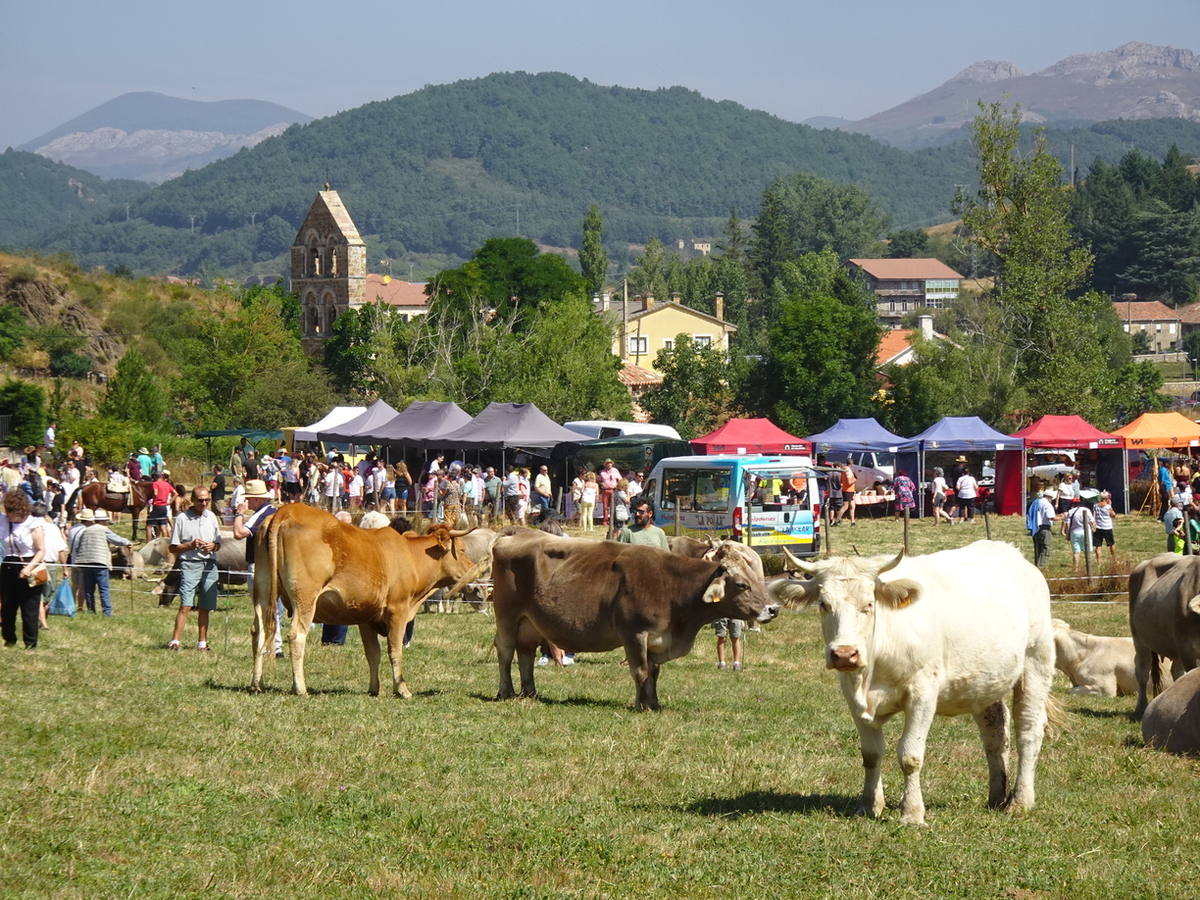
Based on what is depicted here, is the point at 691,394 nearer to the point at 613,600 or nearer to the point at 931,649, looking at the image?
the point at 613,600

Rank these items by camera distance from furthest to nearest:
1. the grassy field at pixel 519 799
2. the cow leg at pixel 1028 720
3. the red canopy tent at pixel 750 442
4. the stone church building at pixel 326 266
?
the stone church building at pixel 326 266 → the red canopy tent at pixel 750 442 → the cow leg at pixel 1028 720 → the grassy field at pixel 519 799

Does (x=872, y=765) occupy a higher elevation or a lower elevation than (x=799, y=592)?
lower

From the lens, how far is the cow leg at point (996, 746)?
9055 mm

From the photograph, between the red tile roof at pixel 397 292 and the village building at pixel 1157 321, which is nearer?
the village building at pixel 1157 321

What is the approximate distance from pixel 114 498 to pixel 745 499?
1343 centimetres

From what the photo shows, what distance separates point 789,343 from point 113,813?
6294 centimetres

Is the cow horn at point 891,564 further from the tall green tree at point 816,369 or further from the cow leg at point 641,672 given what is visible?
the tall green tree at point 816,369

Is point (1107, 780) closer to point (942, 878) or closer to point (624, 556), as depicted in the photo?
point (942, 878)

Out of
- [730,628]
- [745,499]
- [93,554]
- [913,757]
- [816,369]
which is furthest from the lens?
[816,369]

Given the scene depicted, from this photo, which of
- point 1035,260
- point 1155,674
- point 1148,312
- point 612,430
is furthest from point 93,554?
point 1148,312

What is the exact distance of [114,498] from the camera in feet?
97.3

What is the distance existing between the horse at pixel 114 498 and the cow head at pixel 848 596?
2142 cm

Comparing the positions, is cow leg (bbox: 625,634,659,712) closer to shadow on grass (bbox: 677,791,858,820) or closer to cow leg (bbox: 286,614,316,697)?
cow leg (bbox: 286,614,316,697)

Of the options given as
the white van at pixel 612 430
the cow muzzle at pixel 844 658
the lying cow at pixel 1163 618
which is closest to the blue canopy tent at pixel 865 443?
the white van at pixel 612 430
